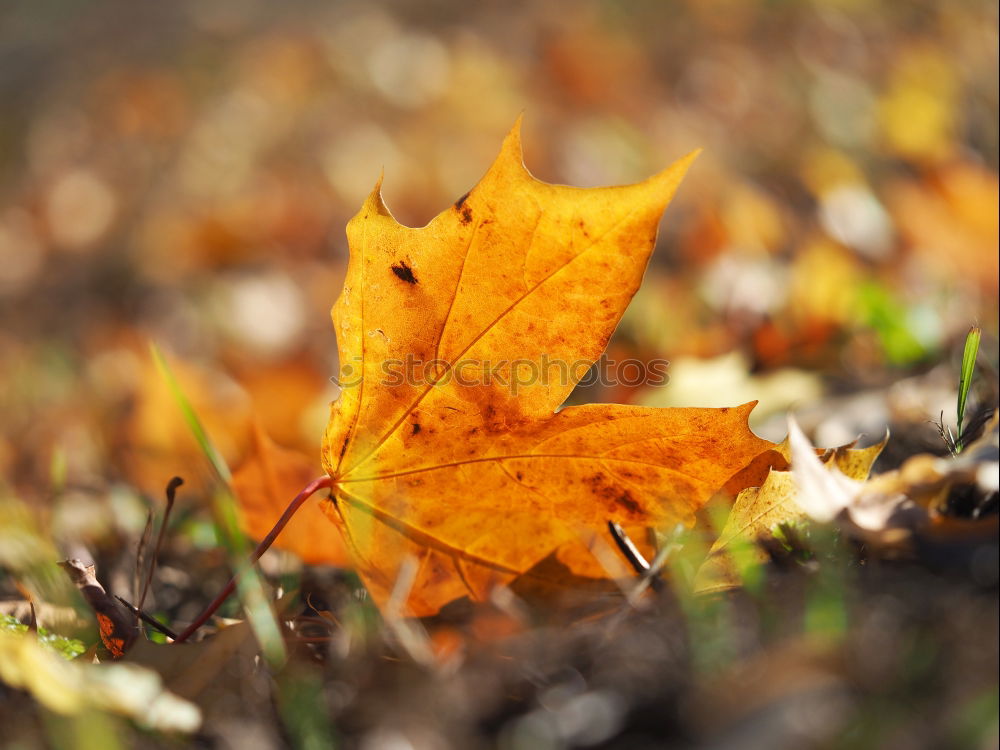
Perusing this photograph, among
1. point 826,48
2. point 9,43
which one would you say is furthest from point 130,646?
point 9,43

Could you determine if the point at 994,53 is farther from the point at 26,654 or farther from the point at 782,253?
the point at 26,654

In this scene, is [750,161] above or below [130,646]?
below

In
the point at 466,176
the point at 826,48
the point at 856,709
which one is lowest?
the point at 466,176

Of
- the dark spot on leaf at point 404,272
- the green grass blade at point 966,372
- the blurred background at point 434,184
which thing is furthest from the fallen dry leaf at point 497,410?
the blurred background at point 434,184

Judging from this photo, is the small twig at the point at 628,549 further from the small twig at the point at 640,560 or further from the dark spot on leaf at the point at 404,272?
the dark spot on leaf at the point at 404,272

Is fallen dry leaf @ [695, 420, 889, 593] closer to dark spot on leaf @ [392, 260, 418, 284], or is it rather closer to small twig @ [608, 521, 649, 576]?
small twig @ [608, 521, 649, 576]

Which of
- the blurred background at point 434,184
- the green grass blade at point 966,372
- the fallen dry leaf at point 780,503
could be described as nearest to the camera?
the fallen dry leaf at point 780,503

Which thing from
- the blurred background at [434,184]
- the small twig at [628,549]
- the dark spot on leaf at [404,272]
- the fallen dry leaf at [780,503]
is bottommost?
the blurred background at [434,184]
